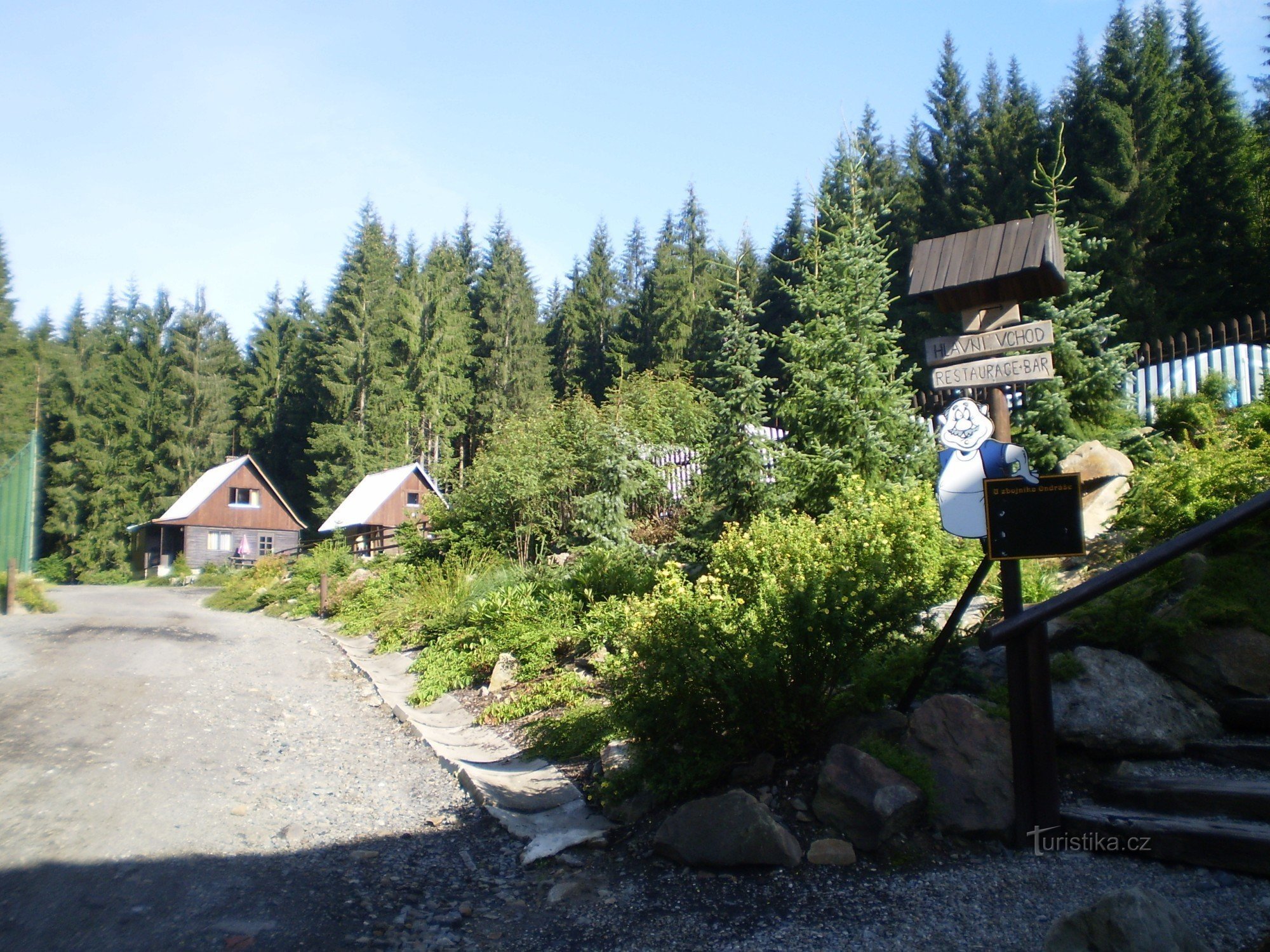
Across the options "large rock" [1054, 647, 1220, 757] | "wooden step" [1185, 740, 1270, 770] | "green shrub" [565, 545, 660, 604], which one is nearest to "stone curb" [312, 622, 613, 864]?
"green shrub" [565, 545, 660, 604]

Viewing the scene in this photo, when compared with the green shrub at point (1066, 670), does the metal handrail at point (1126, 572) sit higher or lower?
higher

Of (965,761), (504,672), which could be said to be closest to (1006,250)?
(965,761)

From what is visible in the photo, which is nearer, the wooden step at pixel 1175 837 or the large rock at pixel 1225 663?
the wooden step at pixel 1175 837

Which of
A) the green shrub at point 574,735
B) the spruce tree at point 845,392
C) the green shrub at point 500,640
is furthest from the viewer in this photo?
the green shrub at point 500,640

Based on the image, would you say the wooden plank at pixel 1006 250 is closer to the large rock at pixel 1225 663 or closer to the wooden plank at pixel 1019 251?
the wooden plank at pixel 1019 251

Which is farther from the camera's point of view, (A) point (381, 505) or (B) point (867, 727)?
(A) point (381, 505)

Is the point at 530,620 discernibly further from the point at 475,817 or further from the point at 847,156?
the point at 847,156

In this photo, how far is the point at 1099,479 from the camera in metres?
8.37

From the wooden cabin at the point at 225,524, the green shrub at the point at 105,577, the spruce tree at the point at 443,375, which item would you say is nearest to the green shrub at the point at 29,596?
the wooden cabin at the point at 225,524

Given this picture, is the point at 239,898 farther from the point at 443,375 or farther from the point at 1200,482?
the point at 443,375

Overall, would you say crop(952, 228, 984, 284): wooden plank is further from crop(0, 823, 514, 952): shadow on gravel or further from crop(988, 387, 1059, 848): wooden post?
crop(0, 823, 514, 952): shadow on gravel

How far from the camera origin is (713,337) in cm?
1065

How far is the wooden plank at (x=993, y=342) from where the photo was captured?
4613mm

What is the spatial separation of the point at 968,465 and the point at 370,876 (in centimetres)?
397
